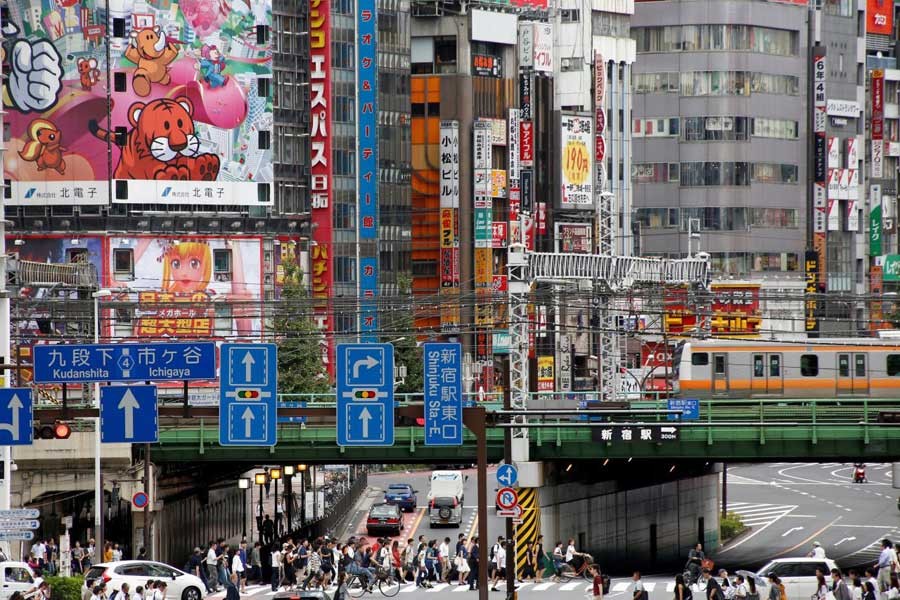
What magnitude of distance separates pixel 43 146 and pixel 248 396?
2569 inches

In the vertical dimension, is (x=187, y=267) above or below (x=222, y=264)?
below

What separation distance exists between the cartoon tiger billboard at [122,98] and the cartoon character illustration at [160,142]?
0.06 meters

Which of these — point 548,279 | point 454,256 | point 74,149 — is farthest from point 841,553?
point 74,149

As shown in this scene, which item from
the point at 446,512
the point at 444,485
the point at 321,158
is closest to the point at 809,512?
the point at 444,485

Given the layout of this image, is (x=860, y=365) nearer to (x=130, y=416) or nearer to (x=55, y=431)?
(x=130, y=416)

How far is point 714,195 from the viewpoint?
145m

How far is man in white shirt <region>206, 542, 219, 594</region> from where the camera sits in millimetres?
62219

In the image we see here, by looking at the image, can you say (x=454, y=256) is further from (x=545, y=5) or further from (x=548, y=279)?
(x=548, y=279)

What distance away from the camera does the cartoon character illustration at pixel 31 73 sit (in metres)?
111

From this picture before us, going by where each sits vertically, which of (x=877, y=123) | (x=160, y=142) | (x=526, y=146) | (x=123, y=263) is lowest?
(x=123, y=263)

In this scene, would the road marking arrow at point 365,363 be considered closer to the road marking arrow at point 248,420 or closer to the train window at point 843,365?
the road marking arrow at point 248,420

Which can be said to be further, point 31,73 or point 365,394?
point 31,73

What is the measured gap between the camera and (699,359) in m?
83.6

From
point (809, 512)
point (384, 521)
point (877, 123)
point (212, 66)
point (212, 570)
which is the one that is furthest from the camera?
point (877, 123)
